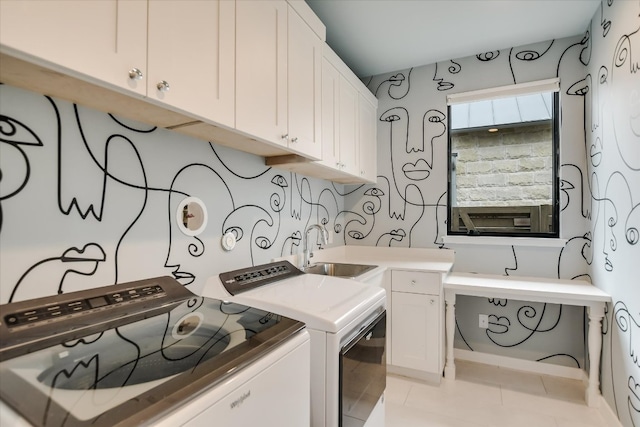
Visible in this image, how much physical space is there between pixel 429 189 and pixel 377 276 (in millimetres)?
1088

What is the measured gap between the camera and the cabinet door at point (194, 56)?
0.95 m

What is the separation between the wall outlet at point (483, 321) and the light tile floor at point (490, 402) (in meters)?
0.34

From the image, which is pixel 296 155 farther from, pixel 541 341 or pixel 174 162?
pixel 541 341

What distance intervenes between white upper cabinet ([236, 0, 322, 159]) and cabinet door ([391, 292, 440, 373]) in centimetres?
132

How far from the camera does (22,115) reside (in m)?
0.93

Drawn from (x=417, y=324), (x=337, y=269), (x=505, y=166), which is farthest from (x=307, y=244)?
(x=505, y=166)

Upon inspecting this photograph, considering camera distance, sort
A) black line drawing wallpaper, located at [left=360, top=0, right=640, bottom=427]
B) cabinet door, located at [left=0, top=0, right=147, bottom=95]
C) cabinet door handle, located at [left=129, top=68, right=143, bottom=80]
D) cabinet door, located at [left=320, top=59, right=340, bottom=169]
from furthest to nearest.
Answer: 1. cabinet door, located at [left=320, top=59, right=340, bottom=169]
2. black line drawing wallpaper, located at [left=360, top=0, right=640, bottom=427]
3. cabinet door handle, located at [left=129, top=68, right=143, bottom=80]
4. cabinet door, located at [left=0, top=0, right=147, bottom=95]

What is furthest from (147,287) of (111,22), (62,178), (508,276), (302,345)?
(508,276)

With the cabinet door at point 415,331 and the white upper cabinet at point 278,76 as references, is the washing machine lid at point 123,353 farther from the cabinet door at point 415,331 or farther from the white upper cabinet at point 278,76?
the cabinet door at point 415,331

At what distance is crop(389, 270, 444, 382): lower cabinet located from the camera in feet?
7.72

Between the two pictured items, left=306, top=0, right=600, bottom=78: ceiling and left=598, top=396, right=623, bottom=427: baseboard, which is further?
left=306, top=0, right=600, bottom=78: ceiling

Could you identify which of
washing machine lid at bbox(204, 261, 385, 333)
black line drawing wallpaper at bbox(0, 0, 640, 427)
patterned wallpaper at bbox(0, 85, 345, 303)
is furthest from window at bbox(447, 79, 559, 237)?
patterned wallpaper at bbox(0, 85, 345, 303)

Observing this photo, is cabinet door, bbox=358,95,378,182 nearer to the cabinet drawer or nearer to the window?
the window

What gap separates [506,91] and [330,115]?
5.39 ft
